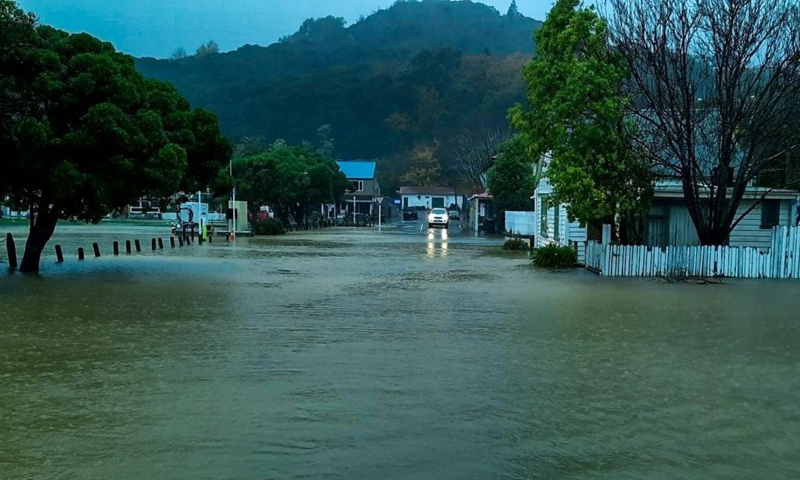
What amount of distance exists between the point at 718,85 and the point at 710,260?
206 inches

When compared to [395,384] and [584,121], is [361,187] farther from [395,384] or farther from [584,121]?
[395,384]

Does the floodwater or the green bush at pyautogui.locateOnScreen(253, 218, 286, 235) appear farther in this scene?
the green bush at pyautogui.locateOnScreen(253, 218, 286, 235)

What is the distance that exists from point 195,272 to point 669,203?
16.7 metres

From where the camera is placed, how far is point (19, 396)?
8336mm

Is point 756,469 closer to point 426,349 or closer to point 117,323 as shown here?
point 426,349

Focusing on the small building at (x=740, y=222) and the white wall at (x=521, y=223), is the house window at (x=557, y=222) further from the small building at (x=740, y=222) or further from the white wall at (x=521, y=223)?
the white wall at (x=521, y=223)

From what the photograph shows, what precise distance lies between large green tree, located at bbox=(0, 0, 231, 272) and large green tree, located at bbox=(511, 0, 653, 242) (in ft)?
36.5

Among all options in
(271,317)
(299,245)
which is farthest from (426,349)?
(299,245)

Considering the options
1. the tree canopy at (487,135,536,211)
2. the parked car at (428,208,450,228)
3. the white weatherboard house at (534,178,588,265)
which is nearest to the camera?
the white weatherboard house at (534,178,588,265)

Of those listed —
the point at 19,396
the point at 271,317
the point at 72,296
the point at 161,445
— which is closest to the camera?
the point at 161,445

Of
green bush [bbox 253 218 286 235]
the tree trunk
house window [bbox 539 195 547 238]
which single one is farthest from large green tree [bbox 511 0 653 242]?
green bush [bbox 253 218 286 235]

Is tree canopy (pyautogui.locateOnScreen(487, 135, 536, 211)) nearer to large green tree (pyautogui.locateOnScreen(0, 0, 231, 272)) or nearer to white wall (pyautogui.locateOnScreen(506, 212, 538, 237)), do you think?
white wall (pyautogui.locateOnScreen(506, 212, 538, 237))

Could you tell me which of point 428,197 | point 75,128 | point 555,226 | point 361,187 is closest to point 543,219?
point 555,226

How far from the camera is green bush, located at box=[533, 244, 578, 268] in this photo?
26.9 meters
